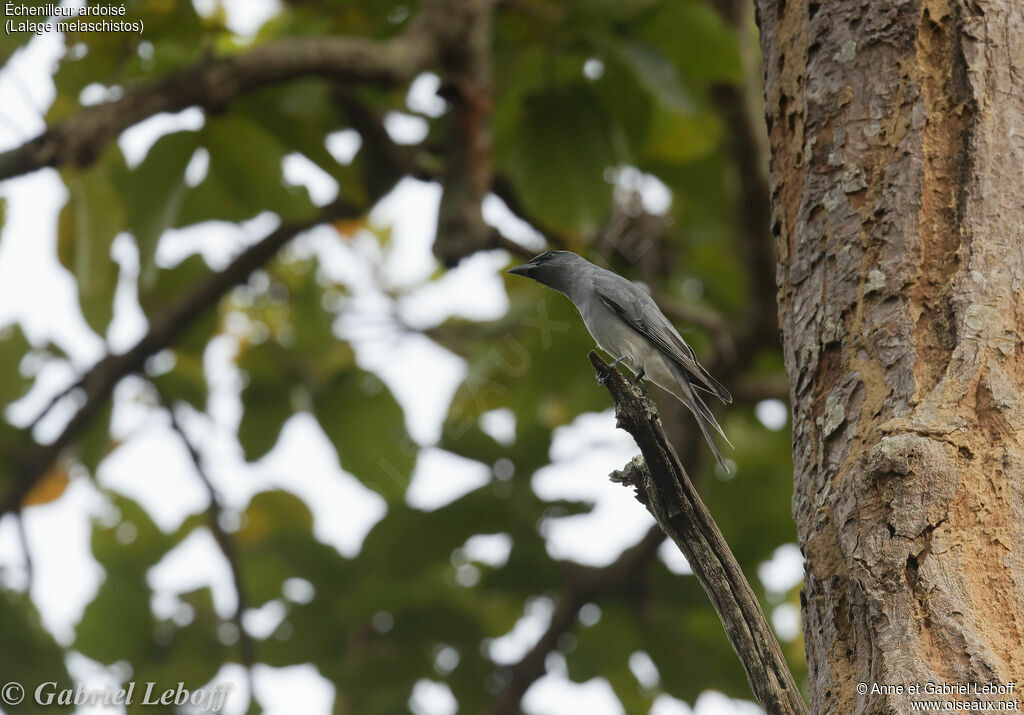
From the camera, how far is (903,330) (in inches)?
99.7

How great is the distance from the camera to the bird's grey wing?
3916 mm

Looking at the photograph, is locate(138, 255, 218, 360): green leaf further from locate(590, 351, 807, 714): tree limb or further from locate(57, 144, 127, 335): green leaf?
locate(590, 351, 807, 714): tree limb

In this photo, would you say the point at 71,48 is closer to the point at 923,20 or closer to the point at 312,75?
the point at 312,75

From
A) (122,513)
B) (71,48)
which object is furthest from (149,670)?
(71,48)

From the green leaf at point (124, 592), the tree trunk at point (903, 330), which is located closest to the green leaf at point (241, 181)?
the green leaf at point (124, 592)

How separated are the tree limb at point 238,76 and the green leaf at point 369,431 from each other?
2.17m

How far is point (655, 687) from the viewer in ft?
20.5

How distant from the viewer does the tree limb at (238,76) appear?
3.49m

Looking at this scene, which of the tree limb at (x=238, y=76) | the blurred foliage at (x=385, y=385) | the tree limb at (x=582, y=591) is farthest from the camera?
the tree limb at (x=582, y=591)

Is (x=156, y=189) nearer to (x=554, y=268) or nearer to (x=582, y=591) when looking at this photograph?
(x=554, y=268)

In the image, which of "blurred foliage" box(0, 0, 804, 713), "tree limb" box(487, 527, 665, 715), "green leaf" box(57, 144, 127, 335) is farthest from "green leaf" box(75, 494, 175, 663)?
"tree limb" box(487, 527, 665, 715)

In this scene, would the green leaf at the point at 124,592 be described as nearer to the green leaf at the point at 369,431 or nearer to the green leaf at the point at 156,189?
the green leaf at the point at 369,431

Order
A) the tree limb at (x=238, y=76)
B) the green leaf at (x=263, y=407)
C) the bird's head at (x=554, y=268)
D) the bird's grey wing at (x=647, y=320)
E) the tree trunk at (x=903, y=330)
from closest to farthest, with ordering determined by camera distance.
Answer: the tree trunk at (x=903, y=330) → the tree limb at (x=238, y=76) → the bird's grey wing at (x=647, y=320) → the bird's head at (x=554, y=268) → the green leaf at (x=263, y=407)

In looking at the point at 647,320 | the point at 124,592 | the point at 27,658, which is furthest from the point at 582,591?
the point at 27,658
